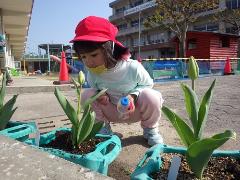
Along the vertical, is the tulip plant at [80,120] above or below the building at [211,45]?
below

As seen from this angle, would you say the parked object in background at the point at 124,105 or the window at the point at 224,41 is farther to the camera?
the window at the point at 224,41

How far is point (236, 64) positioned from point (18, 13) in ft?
34.9

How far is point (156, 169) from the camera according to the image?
0.99 metres

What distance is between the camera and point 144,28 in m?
47.1

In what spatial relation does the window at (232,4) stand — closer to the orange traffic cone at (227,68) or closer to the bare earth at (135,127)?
the orange traffic cone at (227,68)

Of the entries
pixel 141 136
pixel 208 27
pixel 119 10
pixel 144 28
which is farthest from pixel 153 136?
pixel 119 10

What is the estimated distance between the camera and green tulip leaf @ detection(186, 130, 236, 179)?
2.72 ft

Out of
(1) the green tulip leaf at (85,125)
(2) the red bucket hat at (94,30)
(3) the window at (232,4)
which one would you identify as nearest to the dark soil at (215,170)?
(1) the green tulip leaf at (85,125)

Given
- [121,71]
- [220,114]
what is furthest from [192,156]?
[220,114]

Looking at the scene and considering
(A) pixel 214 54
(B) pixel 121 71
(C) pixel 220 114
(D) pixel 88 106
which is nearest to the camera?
(D) pixel 88 106

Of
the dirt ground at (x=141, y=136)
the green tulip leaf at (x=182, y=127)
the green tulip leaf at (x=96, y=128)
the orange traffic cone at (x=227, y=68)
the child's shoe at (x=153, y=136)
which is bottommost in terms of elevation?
the dirt ground at (x=141, y=136)

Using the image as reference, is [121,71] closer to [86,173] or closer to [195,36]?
[86,173]

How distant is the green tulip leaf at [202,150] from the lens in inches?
32.7

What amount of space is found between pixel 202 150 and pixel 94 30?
104cm
